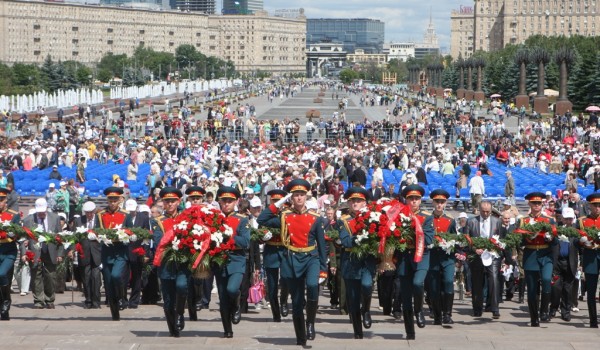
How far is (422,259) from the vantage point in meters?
11.5

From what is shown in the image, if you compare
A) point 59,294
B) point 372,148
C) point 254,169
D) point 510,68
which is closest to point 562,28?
point 510,68

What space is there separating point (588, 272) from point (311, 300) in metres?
3.21

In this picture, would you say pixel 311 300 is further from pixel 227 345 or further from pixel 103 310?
pixel 103 310

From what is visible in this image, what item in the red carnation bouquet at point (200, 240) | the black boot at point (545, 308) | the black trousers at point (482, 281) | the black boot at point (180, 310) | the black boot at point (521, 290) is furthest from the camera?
the black boot at point (521, 290)

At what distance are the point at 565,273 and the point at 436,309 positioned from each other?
1.60m

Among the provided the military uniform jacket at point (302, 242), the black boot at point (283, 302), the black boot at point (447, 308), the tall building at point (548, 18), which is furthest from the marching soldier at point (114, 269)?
the tall building at point (548, 18)

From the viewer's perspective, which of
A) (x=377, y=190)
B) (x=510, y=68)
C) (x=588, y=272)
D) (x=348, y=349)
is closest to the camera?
(x=348, y=349)

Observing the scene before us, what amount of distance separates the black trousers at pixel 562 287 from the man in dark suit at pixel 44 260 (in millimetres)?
5601

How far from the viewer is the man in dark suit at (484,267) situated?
1311 cm

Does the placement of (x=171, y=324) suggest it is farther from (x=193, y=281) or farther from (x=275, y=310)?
(x=275, y=310)

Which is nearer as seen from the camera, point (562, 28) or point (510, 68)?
point (510, 68)

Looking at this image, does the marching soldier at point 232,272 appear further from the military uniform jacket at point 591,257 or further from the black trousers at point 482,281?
the military uniform jacket at point 591,257

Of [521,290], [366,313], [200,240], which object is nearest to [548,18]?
[521,290]

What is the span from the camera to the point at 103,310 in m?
13.7
